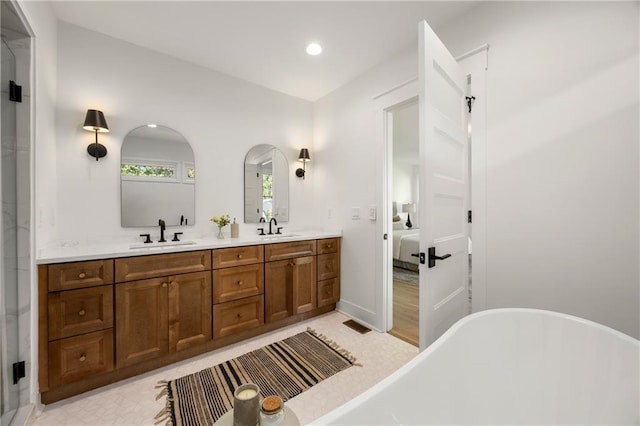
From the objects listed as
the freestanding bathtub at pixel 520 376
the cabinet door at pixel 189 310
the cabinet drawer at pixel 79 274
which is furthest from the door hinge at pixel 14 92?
the freestanding bathtub at pixel 520 376

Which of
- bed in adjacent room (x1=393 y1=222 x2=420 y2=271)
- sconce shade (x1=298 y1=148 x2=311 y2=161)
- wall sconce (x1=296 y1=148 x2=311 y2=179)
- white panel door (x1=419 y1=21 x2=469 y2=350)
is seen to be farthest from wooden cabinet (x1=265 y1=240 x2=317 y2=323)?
bed in adjacent room (x1=393 y1=222 x2=420 y2=271)

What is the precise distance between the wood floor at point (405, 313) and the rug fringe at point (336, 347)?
Answer: 581mm

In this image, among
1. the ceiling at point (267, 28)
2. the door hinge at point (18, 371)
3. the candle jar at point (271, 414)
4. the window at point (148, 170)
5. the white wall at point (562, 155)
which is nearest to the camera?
the candle jar at point (271, 414)

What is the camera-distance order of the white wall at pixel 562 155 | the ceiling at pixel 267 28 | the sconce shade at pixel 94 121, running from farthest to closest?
the sconce shade at pixel 94 121, the ceiling at pixel 267 28, the white wall at pixel 562 155

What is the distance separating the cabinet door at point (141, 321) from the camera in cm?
175

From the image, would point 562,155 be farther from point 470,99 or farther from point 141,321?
point 141,321

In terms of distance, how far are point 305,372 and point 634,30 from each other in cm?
275

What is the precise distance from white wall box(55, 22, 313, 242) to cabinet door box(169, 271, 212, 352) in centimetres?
70

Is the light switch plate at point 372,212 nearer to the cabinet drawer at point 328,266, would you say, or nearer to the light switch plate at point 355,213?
the light switch plate at point 355,213

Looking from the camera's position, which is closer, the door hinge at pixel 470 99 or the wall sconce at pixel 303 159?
the door hinge at pixel 470 99

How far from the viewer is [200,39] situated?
222cm

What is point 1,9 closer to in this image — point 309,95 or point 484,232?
point 309,95

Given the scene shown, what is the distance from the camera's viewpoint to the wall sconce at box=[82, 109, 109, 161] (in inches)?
78.4

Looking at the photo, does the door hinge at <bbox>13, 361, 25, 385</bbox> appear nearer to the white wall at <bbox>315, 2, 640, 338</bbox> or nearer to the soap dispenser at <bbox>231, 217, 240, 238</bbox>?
the soap dispenser at <bbox>231, 217, 240, 238</bbox>
